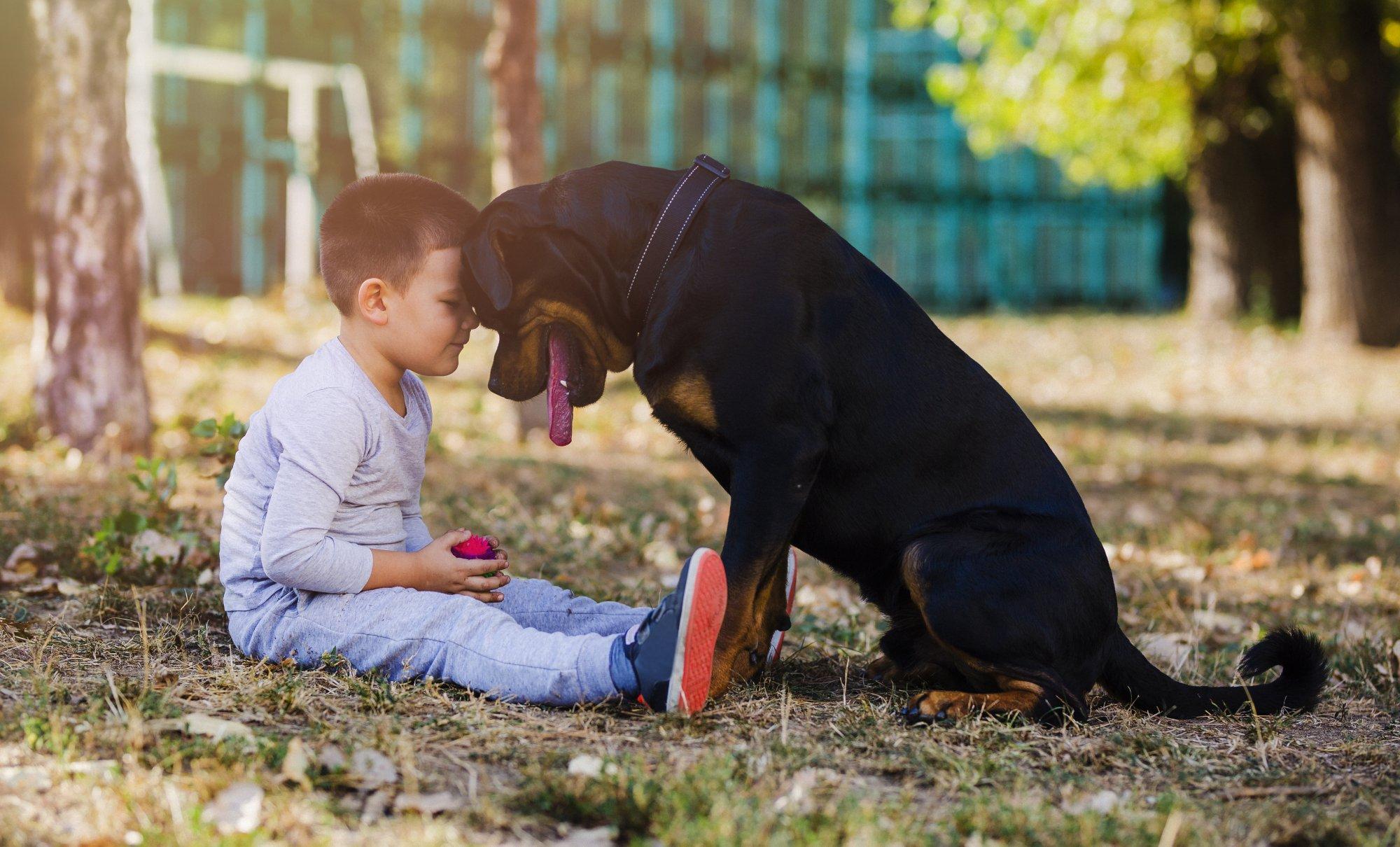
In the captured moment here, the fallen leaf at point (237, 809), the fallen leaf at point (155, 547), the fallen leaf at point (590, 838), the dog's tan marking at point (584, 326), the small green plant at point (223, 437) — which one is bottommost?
the fallen leaf at point (590, 838)

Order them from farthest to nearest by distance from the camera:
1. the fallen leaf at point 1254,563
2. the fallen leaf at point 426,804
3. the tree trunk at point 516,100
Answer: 1. the tree trunk at point 516,100
2. the fallen leaf at point 1254,563
3. the fallen leaf at point 426,804

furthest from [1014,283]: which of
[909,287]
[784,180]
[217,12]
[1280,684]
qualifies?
[1280,684]

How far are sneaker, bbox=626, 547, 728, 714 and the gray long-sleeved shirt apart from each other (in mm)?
708

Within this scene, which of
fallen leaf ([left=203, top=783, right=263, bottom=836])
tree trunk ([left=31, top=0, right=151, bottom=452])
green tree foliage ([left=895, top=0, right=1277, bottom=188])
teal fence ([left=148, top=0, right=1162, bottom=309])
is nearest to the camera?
fallen leaf ([left=203, top=783, right=263, bottom=836])

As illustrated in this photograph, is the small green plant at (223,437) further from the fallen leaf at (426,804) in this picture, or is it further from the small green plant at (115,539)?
the fallen leaf at (426,804)

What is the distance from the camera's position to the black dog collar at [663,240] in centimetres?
295

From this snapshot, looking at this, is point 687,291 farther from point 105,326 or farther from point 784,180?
point 784,180

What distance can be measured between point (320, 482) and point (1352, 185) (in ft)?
37.6

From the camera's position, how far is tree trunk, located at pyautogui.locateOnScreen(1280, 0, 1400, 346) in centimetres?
1173

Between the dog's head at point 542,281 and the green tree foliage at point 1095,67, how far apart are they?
10.2 m

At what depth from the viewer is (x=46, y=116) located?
580 centimetres

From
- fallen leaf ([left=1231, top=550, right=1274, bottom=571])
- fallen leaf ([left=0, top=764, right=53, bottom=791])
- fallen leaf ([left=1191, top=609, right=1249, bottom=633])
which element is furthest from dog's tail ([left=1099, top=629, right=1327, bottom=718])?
fallen leaf ([left=0, top=764, right=53, bottom=791])

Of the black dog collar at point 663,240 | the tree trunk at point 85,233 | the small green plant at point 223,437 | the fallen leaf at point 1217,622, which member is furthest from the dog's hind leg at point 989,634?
the tree trunk at point 85,233

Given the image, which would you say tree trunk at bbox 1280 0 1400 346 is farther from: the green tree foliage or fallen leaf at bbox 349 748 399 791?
fallen leaf at bbox 349 748 399 791
